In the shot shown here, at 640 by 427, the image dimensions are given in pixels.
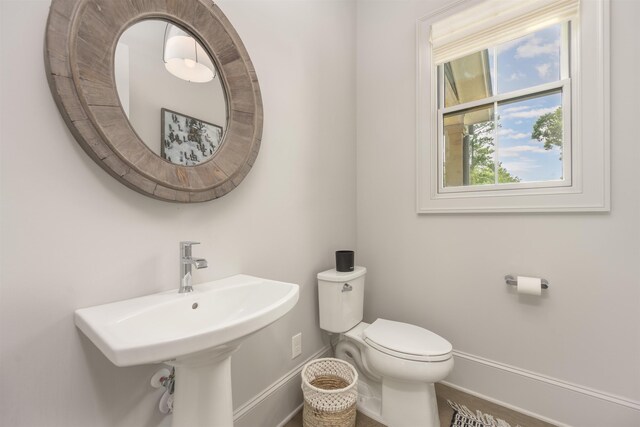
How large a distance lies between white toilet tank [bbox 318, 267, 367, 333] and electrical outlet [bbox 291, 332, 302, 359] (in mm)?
146

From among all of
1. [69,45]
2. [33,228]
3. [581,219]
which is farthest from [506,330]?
[69,45]

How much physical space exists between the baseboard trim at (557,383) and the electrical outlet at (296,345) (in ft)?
3.07

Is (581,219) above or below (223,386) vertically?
above

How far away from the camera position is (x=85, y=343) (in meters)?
0.76

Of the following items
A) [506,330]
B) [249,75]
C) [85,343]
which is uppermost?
[249,75]

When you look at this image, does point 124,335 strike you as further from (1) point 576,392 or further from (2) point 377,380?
(1) point 576,392

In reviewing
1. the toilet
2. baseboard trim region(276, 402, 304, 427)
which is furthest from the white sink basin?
baseboard trim region(276, 402, 304, 427)

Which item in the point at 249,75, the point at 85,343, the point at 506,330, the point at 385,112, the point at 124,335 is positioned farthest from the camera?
the point at 385,112

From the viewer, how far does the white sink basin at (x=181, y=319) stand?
55cm

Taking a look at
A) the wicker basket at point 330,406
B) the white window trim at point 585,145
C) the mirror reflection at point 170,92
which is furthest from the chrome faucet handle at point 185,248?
Result: the white window trim at point 585,145

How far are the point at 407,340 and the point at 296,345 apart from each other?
0.58 metres

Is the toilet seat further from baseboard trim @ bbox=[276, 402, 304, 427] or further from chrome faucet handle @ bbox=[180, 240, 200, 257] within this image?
chrome faucet handle @ bbox=[180, 240, 200, 257]

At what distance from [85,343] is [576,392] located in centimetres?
204

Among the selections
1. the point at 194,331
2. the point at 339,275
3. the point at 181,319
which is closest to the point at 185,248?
the point at 181,319
